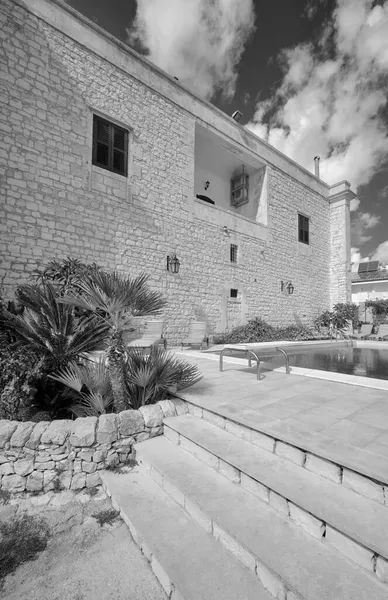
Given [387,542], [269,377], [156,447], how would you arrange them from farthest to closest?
[269,377] → [156,447] → [387,542]

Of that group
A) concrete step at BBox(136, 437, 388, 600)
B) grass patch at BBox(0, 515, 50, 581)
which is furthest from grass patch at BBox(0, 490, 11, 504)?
concrete step at BBox(136, 437, 388, 600)

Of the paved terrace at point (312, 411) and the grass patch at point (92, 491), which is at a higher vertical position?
the paved terrace at point (312, 411)

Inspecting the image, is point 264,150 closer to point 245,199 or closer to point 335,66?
point 245,199

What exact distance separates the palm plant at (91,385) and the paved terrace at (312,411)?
0.95 metres

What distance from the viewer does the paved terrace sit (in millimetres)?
1935

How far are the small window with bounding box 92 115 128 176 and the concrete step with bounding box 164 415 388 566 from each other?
8.16m

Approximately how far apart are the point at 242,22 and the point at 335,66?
3413 mm

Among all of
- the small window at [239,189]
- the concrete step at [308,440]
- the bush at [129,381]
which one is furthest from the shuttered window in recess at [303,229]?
the concrete step at [308,440]

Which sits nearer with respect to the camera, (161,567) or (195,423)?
(161,567)

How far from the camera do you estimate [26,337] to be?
3.32 meters

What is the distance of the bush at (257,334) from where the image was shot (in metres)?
10.5

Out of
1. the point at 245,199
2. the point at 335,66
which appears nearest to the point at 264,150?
the point at 245,199

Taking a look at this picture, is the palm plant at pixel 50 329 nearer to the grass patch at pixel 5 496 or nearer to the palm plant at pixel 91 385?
the palm plant at pixel 91 385

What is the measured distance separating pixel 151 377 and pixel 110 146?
7791 millimetres
